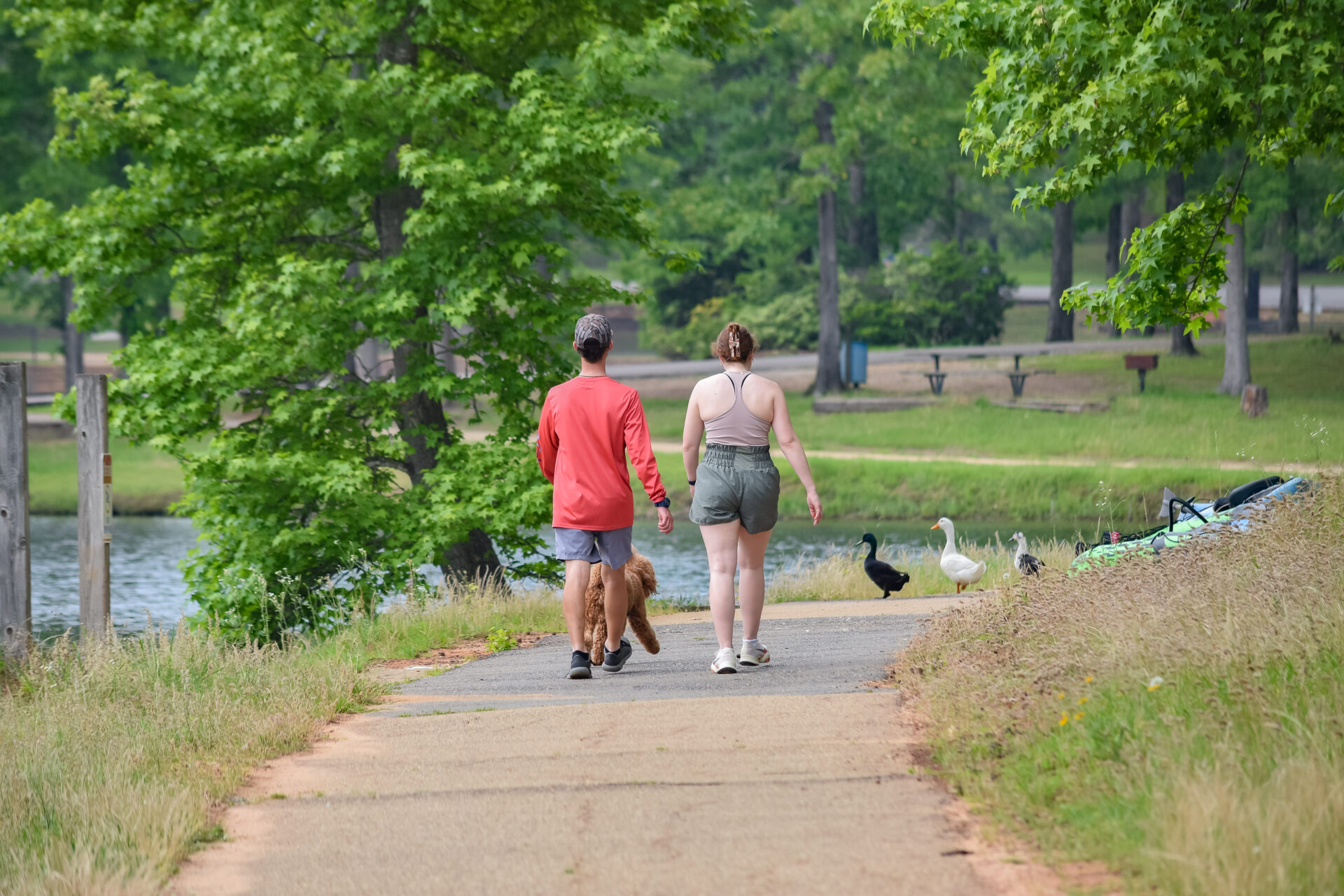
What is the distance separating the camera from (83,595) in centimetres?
1006

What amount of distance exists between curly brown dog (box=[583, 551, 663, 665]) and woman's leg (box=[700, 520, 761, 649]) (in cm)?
59

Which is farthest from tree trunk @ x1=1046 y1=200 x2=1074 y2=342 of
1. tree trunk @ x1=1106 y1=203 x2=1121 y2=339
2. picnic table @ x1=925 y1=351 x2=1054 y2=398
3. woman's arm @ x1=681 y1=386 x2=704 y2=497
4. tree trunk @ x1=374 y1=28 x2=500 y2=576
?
woman's arm @ x1=681 y1=386 x2=704 y2=497

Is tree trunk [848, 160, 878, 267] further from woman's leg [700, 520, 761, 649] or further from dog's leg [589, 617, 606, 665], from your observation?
woman's leg [700, 520, 761, 649]

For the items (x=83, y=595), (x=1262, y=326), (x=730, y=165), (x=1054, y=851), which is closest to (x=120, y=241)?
(x=83, y=595)

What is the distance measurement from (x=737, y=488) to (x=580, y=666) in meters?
1.44

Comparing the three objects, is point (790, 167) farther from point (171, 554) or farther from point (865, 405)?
point (171, 554)

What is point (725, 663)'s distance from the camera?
25.2 feet

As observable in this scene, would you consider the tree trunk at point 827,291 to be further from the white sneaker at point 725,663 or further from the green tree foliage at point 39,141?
the white sneaker at point 725,663

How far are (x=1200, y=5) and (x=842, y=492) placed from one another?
1893cm

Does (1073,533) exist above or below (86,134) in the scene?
below

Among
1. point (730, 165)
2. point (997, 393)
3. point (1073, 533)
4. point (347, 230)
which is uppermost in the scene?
point (730, 165)

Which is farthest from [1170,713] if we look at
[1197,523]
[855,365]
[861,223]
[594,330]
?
[861,223]

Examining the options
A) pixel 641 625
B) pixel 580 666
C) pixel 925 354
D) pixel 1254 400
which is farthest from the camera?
pixel 925 354

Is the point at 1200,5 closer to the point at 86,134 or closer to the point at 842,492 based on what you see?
the point at 86,134
